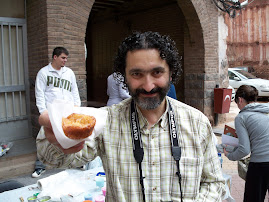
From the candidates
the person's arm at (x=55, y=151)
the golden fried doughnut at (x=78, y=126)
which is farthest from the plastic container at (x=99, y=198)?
the golden fried doughnut at (x=78, y=126)

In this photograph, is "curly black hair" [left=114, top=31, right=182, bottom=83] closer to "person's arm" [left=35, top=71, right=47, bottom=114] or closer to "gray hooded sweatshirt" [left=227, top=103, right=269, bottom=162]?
"gray hooded sweatshirt" [left=227, top=103, right=269, bottom=162]

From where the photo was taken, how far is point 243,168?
136 inches

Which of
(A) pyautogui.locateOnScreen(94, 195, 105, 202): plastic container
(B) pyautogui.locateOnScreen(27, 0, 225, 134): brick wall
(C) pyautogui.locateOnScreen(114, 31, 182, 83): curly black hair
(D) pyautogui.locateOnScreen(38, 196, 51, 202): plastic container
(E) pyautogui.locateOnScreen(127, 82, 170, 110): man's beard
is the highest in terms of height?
(B) pyautogui.locateOnScreen(27, 0, 225, 134): brick wall

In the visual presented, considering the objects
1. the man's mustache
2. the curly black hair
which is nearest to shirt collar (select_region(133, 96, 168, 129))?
the man's mustache

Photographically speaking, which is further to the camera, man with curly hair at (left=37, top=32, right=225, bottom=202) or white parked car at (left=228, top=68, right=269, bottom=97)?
white parked car at (left=228, top=68, right=269, bottom=97)

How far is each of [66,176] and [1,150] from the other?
2.84 meters

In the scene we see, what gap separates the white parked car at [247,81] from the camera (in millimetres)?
15008

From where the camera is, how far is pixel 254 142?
3.12m

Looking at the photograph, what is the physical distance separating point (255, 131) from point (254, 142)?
0.45 feet

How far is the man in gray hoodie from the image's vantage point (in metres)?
3.07

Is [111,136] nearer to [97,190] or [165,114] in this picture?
[165,114]

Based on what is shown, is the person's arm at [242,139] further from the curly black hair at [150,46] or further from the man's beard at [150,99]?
the man's beard at [150,99]

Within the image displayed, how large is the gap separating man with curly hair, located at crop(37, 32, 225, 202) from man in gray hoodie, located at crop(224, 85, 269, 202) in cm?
163

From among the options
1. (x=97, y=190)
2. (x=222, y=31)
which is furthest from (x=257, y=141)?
(x=222, y=31)
